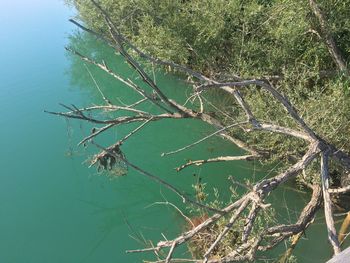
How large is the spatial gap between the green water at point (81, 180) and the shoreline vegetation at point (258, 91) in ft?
1.26

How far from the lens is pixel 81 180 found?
20.7 ft

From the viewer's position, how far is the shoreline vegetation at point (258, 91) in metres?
3.28

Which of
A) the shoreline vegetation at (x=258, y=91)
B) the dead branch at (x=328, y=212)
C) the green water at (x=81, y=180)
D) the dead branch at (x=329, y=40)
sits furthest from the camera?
the green water at (x=81, y=180)

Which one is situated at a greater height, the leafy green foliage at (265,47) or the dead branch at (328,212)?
the leafy green foliage at (265,47)

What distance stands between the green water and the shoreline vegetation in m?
0.39

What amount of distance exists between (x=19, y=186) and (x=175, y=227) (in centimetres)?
247

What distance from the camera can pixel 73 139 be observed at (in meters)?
7.26

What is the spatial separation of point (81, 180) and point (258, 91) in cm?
278

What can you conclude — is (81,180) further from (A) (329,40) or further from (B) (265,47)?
(A) (329,40)

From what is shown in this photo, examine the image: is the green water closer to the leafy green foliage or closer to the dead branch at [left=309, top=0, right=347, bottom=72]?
the leafy green foliage

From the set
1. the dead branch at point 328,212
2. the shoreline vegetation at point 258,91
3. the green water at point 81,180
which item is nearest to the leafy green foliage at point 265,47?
the shoreline vegetation at point 258,91

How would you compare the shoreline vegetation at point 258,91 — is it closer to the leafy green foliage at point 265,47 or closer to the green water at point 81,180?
the leafy green foliage at point 265,47

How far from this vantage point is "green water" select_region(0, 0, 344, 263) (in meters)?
5.26

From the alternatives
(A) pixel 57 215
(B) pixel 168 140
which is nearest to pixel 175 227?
(A) pixel 57 215
